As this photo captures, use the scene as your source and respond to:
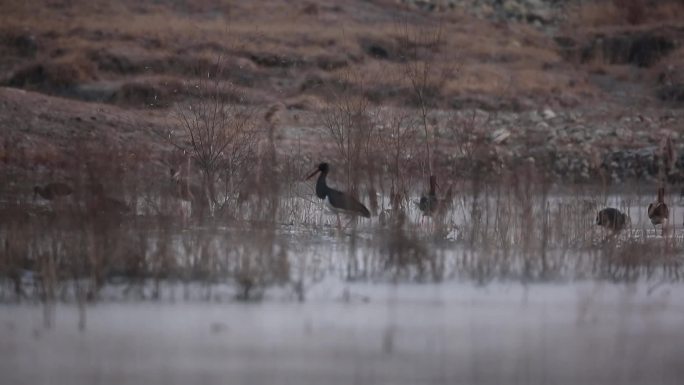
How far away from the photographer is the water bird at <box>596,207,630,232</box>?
1090 cm

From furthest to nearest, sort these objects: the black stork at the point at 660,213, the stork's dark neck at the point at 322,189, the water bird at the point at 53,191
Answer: the black stork at the point at 660,213 → the stork's dark neck at the point at 322,189 → the water bird at the point at 53,191

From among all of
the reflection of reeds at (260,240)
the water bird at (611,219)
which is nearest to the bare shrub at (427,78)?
the reflection of reeds at (260,240)

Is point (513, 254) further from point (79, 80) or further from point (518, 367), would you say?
point (79, 80)

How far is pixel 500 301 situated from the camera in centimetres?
852

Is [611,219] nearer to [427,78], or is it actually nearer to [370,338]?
[370,338]

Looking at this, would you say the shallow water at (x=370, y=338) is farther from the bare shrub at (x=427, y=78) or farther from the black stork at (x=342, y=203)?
the bare shrub at (x=427, y=78)

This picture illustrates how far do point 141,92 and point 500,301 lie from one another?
16.7m

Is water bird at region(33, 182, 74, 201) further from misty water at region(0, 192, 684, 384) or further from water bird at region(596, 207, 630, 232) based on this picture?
water bird at region(596, 207, 630, 232)

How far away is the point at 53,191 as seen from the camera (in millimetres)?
10836

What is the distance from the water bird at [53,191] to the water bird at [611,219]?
5.00 meters

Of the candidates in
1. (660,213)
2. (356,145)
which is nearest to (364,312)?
(356,145)

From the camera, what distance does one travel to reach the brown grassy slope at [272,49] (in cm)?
2548

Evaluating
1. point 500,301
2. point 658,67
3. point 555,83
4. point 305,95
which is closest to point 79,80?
point 305,95

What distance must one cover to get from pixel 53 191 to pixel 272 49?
1870 centimetres
